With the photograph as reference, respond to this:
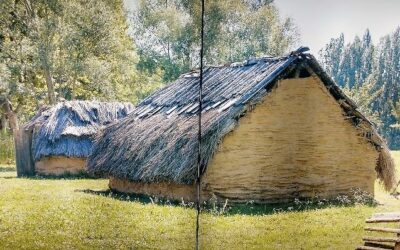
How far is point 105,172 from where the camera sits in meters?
7.91

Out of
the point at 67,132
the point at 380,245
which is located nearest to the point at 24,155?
the point at 67,132

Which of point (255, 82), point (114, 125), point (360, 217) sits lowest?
point (360, 217)

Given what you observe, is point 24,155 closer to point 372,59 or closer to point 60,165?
point 60,165

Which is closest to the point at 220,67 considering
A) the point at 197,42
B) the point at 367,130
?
the point at 367,130

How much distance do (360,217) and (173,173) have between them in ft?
6.57

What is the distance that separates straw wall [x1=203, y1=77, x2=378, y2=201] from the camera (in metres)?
6.44

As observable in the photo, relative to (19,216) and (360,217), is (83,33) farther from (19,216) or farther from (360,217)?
(360,217)

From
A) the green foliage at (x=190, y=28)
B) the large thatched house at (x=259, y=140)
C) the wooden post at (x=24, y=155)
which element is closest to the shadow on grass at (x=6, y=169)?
the wooden post at (x=24, y=155)

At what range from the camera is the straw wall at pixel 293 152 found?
21.1ft

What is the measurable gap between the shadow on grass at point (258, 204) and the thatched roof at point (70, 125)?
4.29 m

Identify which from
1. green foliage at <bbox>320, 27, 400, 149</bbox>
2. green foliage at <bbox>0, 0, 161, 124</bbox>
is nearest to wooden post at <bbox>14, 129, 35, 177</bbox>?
green foliage at <bbox>0, 0, 161, 124</bbox>

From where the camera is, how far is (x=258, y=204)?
21.5 feet

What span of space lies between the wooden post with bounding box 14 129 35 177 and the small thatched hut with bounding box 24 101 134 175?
10 centimetres

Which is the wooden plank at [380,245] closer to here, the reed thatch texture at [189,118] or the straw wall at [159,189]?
the reed thatch texture at [189,118]
